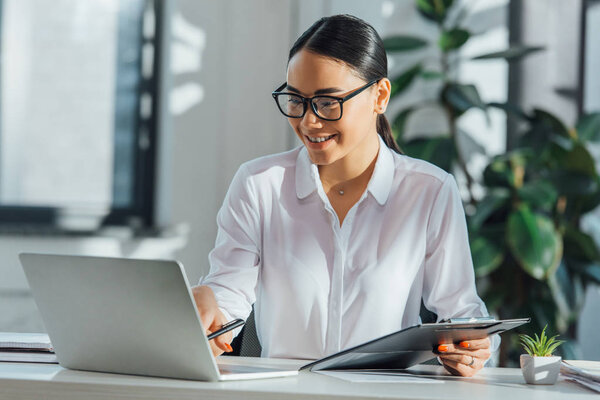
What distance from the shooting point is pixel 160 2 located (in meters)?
3.37

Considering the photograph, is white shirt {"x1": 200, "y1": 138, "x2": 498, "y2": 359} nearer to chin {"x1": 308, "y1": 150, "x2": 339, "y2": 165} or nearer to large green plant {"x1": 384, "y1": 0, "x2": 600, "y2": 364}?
chin {"x1": 308, "y1": 150, "x2": 339, "y2": 165}

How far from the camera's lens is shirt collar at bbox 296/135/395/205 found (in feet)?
5.21

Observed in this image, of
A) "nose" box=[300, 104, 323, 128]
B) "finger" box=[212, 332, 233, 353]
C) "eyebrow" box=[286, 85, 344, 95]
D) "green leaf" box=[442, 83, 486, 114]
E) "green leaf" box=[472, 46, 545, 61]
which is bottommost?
"finger" box=[212, 332, 233, 353]

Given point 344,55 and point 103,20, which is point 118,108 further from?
point 344,55

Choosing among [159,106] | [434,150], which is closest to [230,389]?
[434,150]

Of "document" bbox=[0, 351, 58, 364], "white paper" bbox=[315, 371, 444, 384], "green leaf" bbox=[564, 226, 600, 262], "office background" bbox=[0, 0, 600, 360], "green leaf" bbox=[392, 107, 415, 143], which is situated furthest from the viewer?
"office background" bbox=[0, 0, 600, 360]

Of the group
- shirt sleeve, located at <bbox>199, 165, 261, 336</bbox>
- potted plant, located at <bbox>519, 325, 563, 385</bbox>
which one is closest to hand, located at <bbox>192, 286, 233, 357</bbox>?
shirt sleeve, located at <bbox>199, 165, 261, 336</bbox>

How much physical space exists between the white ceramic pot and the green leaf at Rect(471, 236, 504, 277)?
1.58 m

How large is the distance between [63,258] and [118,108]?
249 centimetres

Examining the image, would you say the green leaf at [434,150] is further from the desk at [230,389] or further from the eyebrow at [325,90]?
the desk at [230,389]

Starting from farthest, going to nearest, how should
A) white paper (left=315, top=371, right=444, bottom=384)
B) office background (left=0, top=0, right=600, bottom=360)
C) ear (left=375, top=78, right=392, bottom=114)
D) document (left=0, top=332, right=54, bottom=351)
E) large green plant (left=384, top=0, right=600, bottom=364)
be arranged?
office background (left=0, top=0, right=600, bottom=360)
large green plant (left=384, top=0, right=600, bottom=364)
ear (left=375, top=78, right=392, bottom=114)
document (left=0, top=332, right=54, bottom=351)
white paper (left=315, top=371, right=444, bottom=384)

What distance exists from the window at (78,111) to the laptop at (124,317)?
7.62 ft

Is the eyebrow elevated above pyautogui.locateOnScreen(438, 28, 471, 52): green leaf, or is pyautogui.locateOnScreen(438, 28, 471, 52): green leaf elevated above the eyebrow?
pyautogui.locateOnScreen(438, 28, 471, 52): green leaf

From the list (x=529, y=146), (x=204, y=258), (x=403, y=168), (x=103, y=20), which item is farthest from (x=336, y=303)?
(x=103, y=20)
